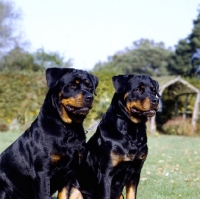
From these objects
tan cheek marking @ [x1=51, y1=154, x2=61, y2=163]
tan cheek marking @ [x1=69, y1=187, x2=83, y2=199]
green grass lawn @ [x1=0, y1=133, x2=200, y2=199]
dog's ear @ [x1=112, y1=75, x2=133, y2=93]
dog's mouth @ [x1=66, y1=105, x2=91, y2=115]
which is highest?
dog's ear @ [x1=112, y1=75, x2=133, y2=93]

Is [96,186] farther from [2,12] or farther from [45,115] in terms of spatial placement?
[2,12]

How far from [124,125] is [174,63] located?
124 ft

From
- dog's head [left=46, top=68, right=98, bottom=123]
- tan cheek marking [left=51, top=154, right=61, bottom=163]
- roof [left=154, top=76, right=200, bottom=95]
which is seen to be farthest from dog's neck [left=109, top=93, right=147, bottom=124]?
roof [left=154, top=76, right=200, bottom=95]

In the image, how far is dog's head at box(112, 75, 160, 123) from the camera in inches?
177

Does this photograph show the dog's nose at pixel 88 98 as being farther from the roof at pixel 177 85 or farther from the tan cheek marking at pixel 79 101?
the roof at pixel 177 85

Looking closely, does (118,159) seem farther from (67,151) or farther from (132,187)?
(67,151)

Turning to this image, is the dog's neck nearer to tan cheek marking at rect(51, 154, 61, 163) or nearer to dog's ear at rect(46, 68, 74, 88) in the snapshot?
dog's ear at rect(46, 68, 74, 88)

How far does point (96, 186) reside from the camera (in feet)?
15.5

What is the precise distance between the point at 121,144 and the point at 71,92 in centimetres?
83

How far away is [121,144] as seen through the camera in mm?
4469

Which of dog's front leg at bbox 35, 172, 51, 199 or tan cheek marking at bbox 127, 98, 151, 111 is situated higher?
tan cheek marking at bbox 127, 98, 151, 111

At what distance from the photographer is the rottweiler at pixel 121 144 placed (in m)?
4.45

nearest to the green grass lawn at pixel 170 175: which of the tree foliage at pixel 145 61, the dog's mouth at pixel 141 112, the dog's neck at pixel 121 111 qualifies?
the dog's neck at pixel 121 111

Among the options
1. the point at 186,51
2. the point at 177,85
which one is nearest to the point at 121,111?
the point at 177,85
